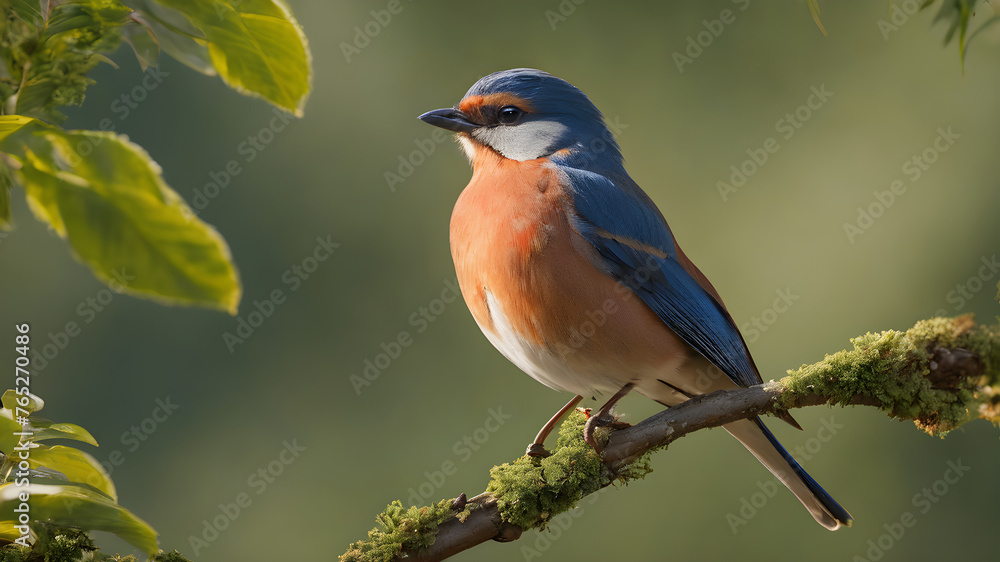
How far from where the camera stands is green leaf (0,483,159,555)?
0.76m

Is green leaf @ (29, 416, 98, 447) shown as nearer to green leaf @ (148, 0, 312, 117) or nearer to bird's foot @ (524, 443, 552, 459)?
green leaf @ (148, 0, 312, 117)

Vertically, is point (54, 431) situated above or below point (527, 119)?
below

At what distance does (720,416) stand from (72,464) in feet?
3.73

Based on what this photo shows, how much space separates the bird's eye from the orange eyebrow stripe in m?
0.02

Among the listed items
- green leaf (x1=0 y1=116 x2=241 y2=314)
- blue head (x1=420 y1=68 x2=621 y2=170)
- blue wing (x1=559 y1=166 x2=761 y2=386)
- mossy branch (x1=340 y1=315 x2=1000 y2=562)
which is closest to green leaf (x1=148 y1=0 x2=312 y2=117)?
green leaf (x1=0 y1=116 x2=241 y2=314)

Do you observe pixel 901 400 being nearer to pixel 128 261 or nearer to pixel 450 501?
pixel 450 501

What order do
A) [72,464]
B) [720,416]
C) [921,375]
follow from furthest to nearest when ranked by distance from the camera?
1. [720,416]
2. [921,375]
3. [72,464]

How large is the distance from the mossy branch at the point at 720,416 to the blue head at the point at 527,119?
2.90 feet

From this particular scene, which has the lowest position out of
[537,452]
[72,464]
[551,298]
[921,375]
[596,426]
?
[72,464]

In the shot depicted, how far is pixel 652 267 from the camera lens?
7.06 ft

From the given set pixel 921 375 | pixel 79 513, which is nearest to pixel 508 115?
pixel 921 375

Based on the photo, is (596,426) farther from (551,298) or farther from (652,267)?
(652,267)

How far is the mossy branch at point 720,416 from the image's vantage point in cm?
123

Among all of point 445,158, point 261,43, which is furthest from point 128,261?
point 445,158
